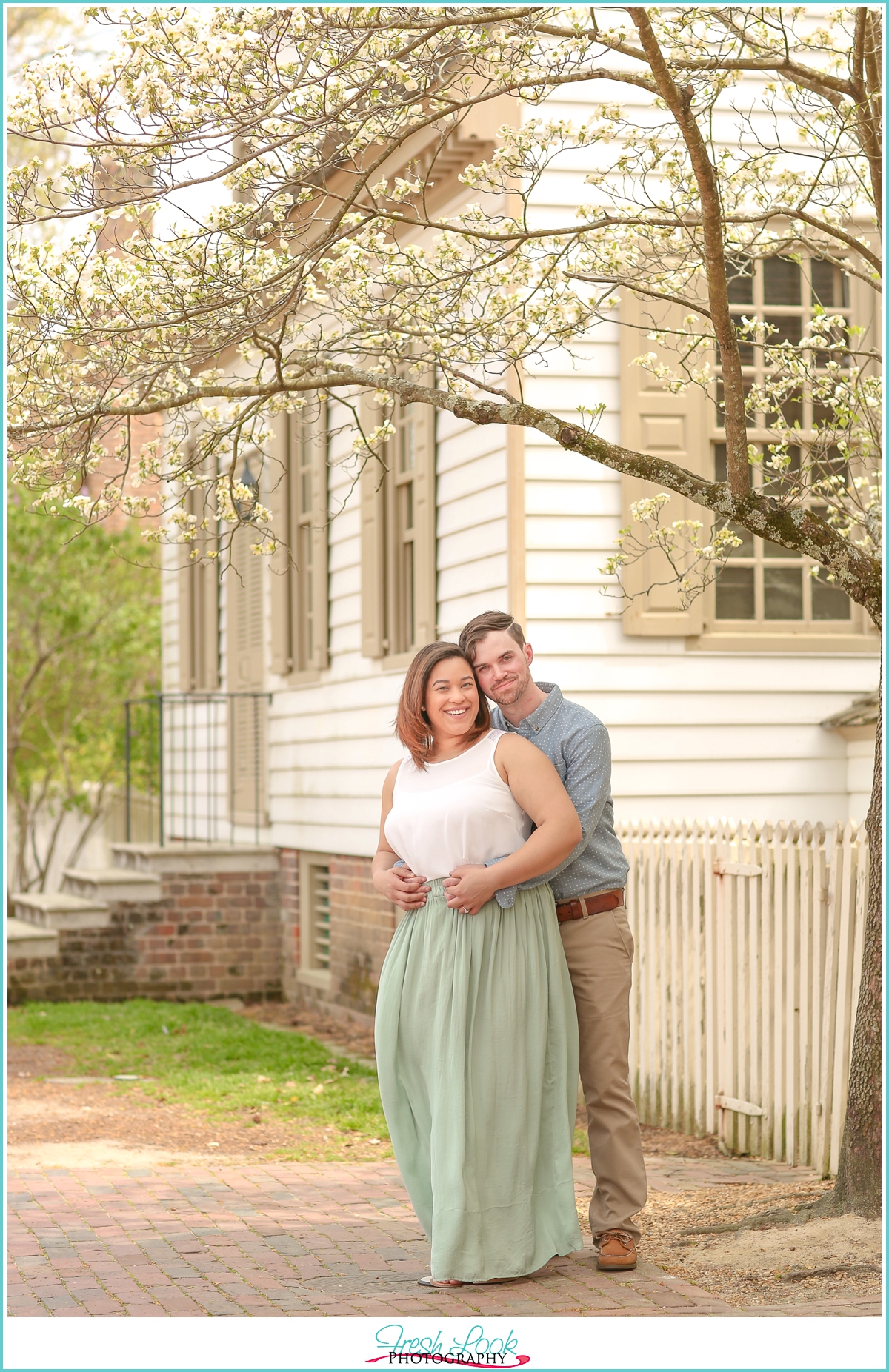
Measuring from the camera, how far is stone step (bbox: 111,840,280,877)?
14.0m

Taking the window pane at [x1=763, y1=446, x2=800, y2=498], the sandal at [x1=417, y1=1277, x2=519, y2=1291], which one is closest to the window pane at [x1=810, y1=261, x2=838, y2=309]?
the window pane at [x1=763, y1=446, x2=800, y2=498]

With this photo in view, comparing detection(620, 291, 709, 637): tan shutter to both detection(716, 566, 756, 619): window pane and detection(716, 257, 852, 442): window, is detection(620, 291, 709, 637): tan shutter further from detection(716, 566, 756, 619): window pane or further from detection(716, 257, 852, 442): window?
detection(716, 257, 852, 442): window

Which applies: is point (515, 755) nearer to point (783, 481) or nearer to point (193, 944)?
point (783, 481)

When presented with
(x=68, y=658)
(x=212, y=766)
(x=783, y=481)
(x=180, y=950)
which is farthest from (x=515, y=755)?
(x=68, y=658)

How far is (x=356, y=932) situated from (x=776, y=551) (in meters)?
4.35

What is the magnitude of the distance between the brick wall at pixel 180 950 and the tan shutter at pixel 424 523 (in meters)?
4.42

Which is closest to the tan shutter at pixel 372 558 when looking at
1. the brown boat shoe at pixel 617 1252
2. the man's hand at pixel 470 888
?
the man's hand at pixel 470 888

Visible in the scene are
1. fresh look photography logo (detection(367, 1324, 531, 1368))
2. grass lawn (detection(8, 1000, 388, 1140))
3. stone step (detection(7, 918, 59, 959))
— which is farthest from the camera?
stone step (detection(7, 918, 59, 959))

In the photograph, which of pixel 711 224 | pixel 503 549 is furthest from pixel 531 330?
pixel 711 224

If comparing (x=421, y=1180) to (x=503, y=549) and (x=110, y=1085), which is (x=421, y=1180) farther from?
(x=110, y=1085)

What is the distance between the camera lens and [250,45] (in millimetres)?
5395

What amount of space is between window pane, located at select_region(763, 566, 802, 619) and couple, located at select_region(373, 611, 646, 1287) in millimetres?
4336

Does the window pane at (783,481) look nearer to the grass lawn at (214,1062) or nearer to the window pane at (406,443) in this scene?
the window pane at (406,443)

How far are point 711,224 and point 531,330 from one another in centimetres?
278
